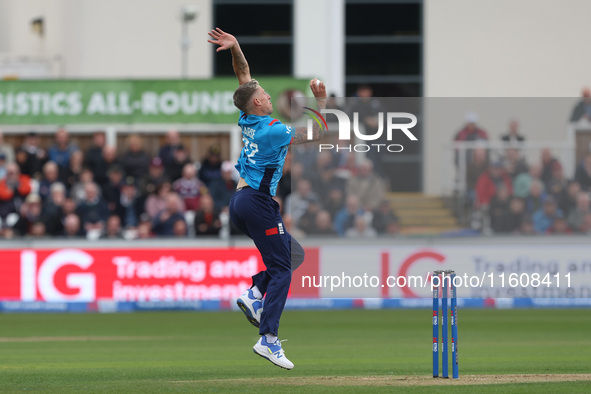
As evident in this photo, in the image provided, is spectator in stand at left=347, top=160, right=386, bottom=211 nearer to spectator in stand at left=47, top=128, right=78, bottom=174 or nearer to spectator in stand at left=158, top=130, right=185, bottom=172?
spectator in stand at left=158, top=130, right=185, bottom=172

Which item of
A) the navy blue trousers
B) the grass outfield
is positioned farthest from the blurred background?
the navy blue trousers

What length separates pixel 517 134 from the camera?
64.5 feet

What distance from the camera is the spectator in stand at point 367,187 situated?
19.8m

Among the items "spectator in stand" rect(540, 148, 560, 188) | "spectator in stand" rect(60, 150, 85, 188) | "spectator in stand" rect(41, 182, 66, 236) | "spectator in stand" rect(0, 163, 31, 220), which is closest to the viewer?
"spectator in stand" rect(540, 148, 560, 188)

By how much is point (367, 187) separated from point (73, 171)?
6383 mm

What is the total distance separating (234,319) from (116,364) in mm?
7010

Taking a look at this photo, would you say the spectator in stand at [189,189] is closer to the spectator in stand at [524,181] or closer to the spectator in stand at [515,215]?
the spectator in stand at [515,215]

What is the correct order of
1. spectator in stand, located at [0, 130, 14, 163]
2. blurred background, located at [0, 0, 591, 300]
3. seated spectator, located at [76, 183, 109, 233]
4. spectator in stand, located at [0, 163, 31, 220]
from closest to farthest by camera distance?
1. blurred background, located at [0, 0, 591, 300]
2. seated spectator, located at [76, 183, 109, 233]
3. spectator in stand, located at [0, 163, 31, 220]
4. spectator in stand, located at [0, 130, 14, 163]

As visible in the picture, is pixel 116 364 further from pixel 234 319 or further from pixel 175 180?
pixel 175 180

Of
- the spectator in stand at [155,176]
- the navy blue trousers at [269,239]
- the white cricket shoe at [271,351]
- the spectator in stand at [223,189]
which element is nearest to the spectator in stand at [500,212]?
the spectator in stand at [223,189]

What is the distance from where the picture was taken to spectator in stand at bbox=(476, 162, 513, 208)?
1995 cm

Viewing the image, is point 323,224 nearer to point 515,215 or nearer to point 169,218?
point 169,218

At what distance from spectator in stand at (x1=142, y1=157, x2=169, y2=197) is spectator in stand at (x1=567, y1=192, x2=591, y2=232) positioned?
312 inches

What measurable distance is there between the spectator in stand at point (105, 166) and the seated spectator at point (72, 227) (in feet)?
4.72
